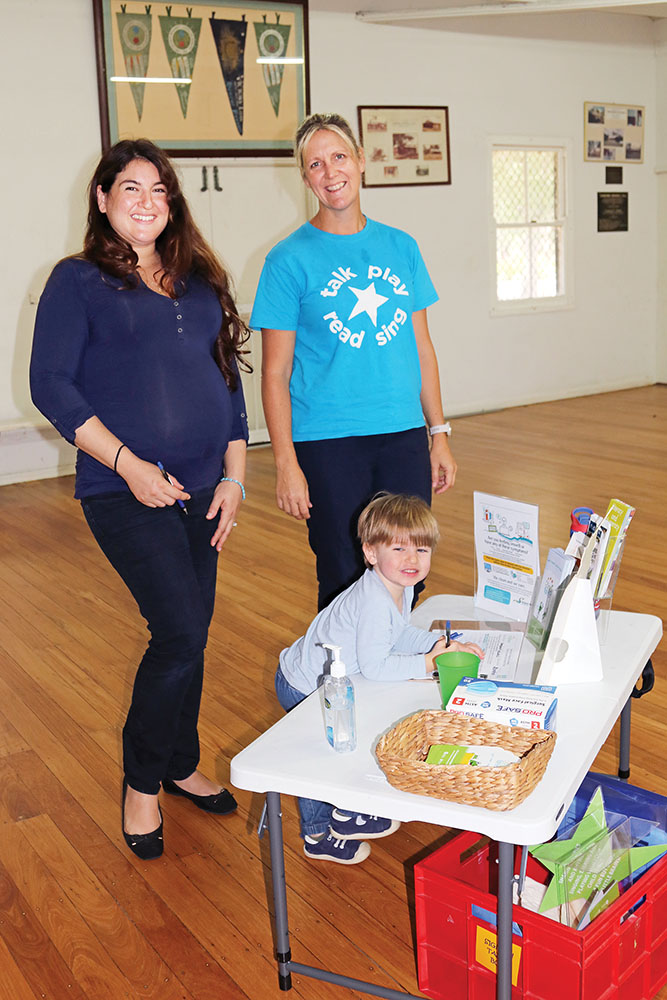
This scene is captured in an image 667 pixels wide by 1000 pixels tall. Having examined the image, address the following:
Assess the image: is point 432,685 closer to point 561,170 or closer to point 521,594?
point 521,594

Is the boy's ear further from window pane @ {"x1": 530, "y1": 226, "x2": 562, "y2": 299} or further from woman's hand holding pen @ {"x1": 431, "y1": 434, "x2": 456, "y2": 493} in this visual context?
window pane @ {"x1": 530, "y1": 226, "x2": 562, "y2": 299}


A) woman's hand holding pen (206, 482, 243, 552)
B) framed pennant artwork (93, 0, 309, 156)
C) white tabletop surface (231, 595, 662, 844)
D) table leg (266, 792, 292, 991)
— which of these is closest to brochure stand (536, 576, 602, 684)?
white tabletop surface (231, 595, 662, 844)

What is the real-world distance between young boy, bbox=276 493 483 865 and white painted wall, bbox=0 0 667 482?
4.71m

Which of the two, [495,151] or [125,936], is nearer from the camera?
[125,936]

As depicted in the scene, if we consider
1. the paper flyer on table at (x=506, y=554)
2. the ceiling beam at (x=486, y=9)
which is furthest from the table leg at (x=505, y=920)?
the ceiling beam at (x=486, y=9)

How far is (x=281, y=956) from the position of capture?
1.80 meters

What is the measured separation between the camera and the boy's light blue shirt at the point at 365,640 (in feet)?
6.14

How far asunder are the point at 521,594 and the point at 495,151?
675cm

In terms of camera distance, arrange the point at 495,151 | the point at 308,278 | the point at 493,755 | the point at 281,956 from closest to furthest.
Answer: the point at 493,755 < the point at 281,956 < the point at 308,278 < the point at 495,151

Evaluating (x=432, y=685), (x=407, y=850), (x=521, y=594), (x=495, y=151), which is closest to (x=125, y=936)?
(x=407, y=850)

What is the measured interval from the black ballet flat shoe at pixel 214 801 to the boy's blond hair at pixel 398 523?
0.83 meters

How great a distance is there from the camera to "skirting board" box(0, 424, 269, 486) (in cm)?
642

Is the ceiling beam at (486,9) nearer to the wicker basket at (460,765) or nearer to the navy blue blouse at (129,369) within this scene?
the navy blue blouse at (129,369)

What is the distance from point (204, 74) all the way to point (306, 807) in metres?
5.68
